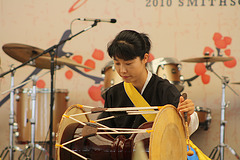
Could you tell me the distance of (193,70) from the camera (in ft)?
13.4

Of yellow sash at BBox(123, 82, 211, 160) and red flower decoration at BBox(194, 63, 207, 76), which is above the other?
red flower decoration at BBox(194, 63, 207, 76)

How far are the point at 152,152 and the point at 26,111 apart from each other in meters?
2.61

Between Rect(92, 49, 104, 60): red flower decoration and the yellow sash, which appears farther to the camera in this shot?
Rect(92, 49, 104, 60): red flower decoration

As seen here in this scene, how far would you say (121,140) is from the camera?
1415mm

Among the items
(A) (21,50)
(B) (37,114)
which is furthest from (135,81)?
(B) (37,114)

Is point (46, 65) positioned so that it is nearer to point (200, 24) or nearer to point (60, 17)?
point (60, 17)

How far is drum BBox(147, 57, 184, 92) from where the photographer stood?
339 cm

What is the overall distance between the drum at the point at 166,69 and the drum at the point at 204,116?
1.33 ft

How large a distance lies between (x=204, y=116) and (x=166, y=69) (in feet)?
2.53

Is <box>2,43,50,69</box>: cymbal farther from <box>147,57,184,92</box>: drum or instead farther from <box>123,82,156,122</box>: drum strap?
<box>123,82,156,122</box>: drum strap

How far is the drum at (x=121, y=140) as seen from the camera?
1.26m

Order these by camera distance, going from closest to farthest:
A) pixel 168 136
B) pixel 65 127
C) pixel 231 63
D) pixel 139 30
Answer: pixel 168 136 → pixel 65 127 → pixel 231 63 → pixel 139 30

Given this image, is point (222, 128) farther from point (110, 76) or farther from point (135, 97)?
point (135, 97)

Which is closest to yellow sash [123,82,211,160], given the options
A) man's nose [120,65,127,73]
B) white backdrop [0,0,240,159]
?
man's nose [120,65,127,73]
